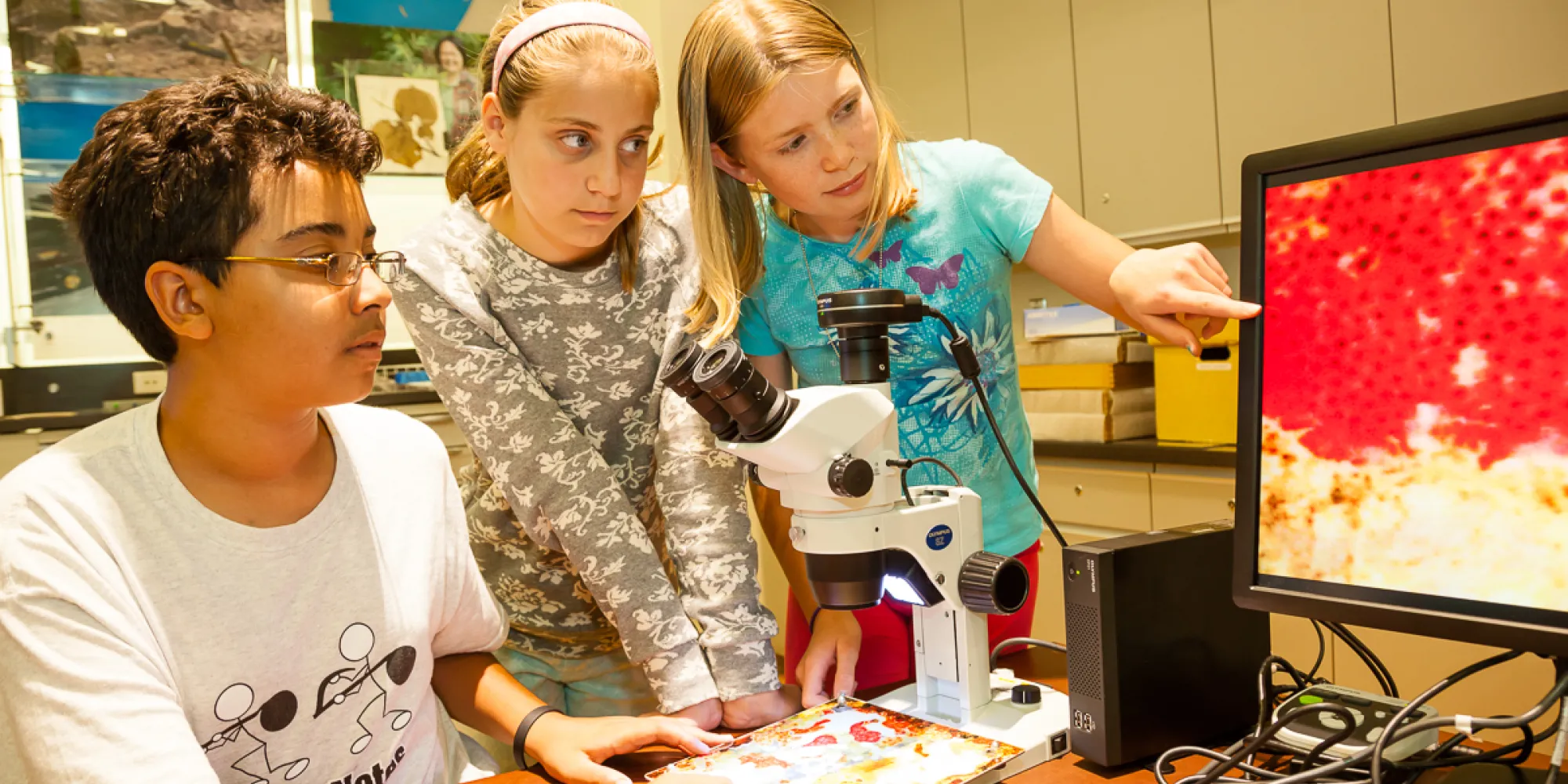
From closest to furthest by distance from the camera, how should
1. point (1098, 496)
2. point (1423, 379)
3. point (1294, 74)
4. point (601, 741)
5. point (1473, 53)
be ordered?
point (1423, 379)
point (601, 741)
point (1473, 53)
point (1294, 74)
point (1098, 496)

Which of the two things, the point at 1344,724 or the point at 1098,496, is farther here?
the point at 1098,496

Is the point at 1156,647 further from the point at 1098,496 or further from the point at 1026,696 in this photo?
the point at 1098,496

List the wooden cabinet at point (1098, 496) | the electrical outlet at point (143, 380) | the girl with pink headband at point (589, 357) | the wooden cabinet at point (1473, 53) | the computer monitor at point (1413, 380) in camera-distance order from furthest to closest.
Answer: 1. the electrical outlet at point (143, 380)
2. the wooden cabinet at point (1098, 496)
3. the wooden cabinet at point (1473, 53)
4. the girl with pink headband at point (589, 357)
5. the computer monitor at point (1413, 380)

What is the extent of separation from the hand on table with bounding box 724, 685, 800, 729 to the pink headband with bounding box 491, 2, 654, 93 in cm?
76

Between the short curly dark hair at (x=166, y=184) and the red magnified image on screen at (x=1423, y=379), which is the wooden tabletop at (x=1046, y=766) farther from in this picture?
the short curly dark hair at (x=166, y=184)

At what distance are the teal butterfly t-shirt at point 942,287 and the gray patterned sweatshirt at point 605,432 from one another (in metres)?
0.15

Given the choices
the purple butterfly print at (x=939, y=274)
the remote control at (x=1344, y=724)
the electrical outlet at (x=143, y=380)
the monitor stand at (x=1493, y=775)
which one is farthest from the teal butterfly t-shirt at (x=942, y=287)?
the electrical outlet at (x=143, y=380)

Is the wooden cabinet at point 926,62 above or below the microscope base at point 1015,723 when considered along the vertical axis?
above

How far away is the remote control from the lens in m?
0.78

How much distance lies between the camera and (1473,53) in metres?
2.29

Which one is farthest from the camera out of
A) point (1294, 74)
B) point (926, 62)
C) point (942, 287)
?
point (926, 62)

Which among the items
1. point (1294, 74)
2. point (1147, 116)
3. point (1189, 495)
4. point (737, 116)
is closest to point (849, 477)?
point (737, 116)

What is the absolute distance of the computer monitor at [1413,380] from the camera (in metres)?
0.65

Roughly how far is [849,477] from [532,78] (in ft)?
2.05
